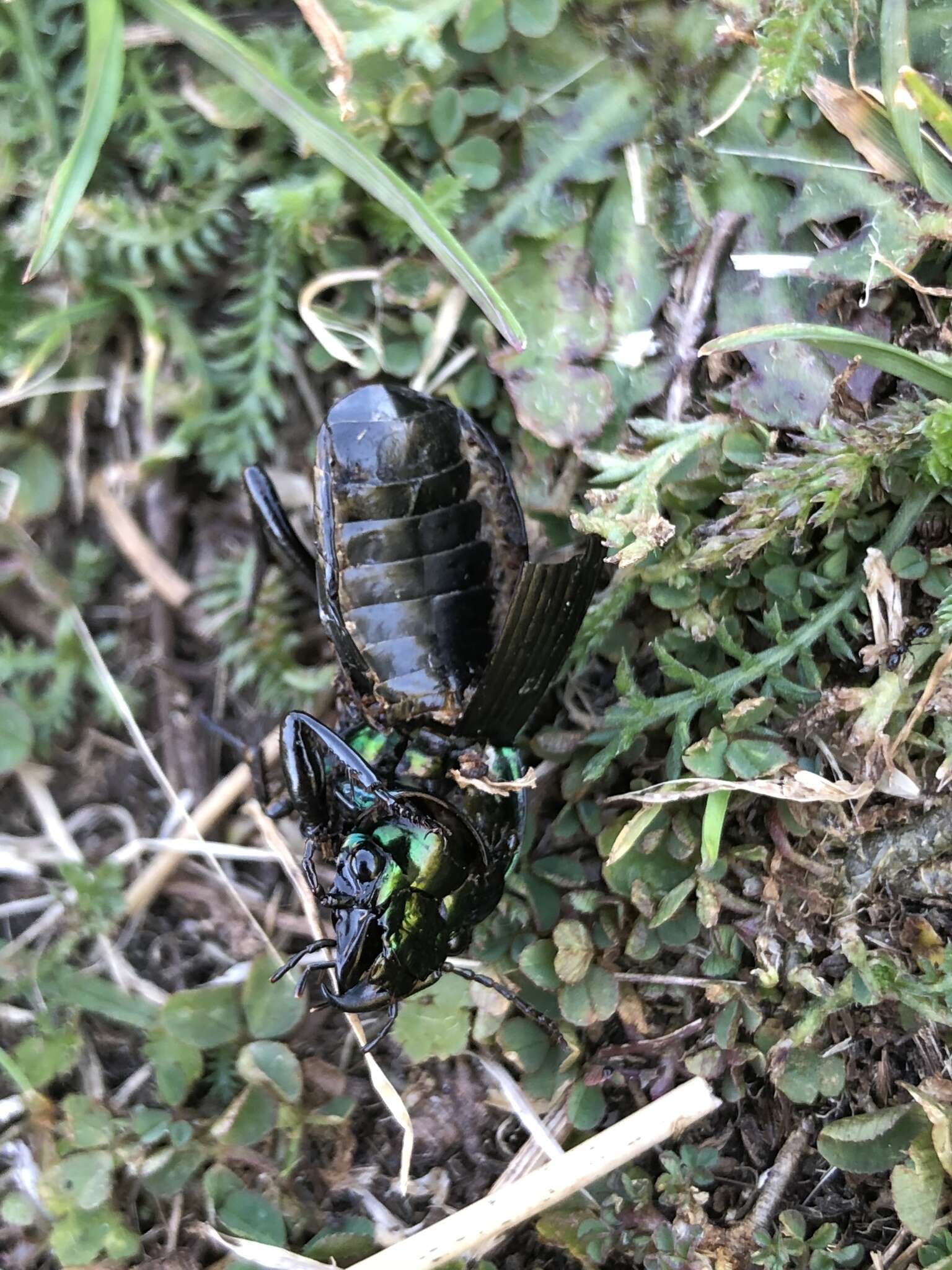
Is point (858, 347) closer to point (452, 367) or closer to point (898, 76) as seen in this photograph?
point (898, 76)

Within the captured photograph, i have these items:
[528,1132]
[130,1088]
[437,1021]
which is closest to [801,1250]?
[528,1132]

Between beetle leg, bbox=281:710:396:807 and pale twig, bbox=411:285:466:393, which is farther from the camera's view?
pale twig, bbox=411:285:466:393

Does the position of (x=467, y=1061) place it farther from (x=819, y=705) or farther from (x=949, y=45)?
(x=949, y=45)

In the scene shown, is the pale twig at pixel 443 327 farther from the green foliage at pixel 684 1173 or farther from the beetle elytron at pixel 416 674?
the green foliage at pixel 684 1173

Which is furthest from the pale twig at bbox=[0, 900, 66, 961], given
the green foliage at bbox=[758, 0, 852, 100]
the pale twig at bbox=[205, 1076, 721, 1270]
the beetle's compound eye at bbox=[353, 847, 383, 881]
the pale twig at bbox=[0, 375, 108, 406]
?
the green foliage at bbox=[758, 0, 852, 100]

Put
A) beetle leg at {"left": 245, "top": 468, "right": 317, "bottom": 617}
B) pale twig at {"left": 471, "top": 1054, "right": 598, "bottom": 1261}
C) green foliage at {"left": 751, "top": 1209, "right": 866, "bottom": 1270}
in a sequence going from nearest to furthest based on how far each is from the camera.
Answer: green foliage at {"left": 751, "top": 1209, "right": 866, "bottom": 1270} < pale twig at {"left": 471, "top": 1054, "right": 598, "bottom": 1261} < beetle leg at {"left": 245, "top": 468, "right": 317, "bottom": 617}

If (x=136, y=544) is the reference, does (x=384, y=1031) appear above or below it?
below

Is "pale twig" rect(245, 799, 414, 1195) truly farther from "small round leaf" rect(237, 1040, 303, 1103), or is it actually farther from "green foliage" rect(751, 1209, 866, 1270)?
"green foliage" rect(751, 1209, 866, 1270)
